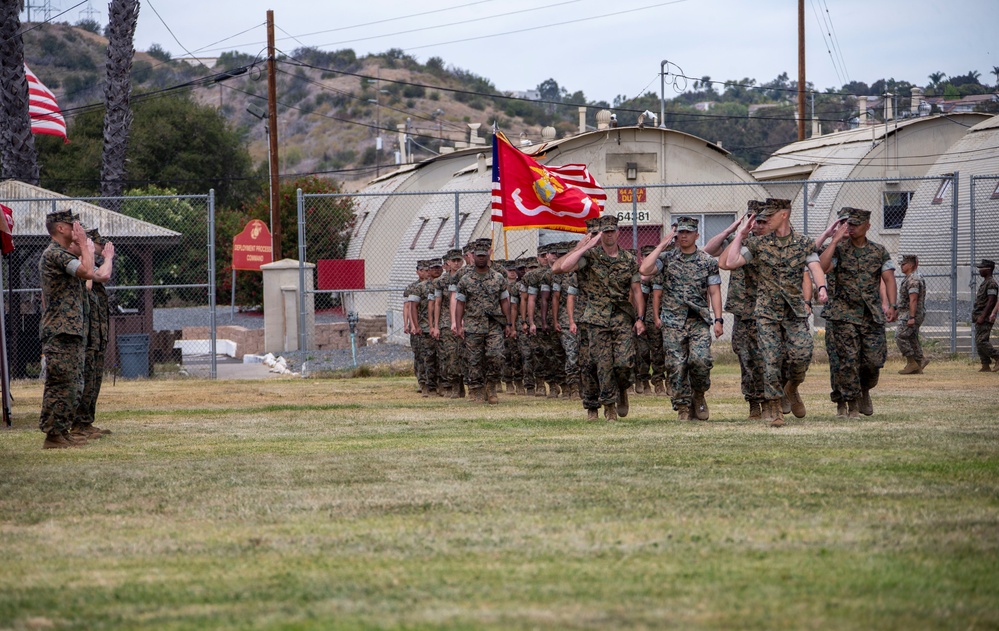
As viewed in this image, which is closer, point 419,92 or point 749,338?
point 749,338

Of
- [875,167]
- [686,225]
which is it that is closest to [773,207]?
[686,225]

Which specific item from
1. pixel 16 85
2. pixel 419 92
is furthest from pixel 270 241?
pixel 419 92

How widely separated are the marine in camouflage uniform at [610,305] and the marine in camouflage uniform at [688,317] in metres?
0.30

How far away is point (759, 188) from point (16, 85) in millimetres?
15559

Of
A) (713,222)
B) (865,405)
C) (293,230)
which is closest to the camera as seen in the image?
(865,405)

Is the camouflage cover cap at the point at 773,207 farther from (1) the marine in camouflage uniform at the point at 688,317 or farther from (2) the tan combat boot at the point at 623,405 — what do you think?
(2) the tan combat boot at the point at 623,405

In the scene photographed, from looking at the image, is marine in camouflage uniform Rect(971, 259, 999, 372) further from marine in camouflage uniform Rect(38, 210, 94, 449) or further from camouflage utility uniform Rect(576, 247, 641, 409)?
marine in camouflage uniform Rect(38, 210, 94, 449)

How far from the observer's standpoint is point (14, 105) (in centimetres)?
2452

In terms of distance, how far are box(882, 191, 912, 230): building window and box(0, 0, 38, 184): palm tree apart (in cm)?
2028

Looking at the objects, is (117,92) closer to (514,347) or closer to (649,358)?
(514,347)

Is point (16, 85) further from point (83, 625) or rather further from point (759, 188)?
point (83, 625)

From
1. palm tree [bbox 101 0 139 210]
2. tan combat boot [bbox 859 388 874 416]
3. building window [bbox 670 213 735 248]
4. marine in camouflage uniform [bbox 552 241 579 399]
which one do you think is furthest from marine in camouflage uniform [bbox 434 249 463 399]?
palm tree [bbox 101 0 139 210]

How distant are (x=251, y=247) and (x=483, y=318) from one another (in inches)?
775

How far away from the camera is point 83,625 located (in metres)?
4.98
